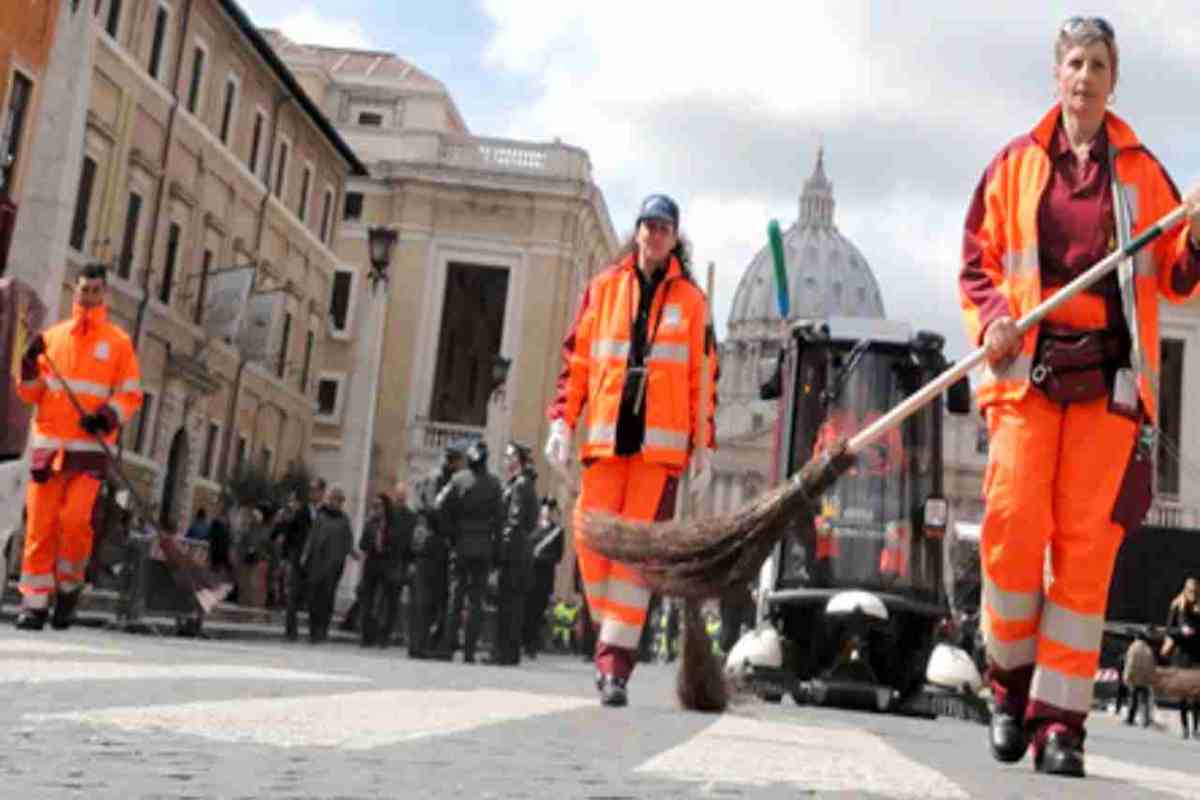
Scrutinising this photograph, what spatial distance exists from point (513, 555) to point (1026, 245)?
39.6 feet

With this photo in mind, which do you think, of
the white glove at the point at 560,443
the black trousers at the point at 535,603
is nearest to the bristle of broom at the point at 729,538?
the white glove at the point at 560,443

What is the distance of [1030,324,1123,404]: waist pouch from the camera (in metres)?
5.08

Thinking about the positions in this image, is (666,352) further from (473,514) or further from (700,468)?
(473,514)

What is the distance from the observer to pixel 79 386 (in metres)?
10.4

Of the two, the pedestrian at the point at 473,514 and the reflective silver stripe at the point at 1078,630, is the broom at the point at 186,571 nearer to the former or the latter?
the pedestrian at the point at 473,514

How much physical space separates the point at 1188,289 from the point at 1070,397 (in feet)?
1.87

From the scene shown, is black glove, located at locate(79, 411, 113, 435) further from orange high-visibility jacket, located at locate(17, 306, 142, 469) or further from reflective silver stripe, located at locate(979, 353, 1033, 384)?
reflective silver stripe, located at locate(979, 353, 1033, 384)

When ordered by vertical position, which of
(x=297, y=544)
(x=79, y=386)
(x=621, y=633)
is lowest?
(x=621, y=633)

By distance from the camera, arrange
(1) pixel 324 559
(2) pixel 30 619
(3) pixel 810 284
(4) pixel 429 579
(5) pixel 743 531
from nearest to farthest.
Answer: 1. (5) pixel 743 531
2. (2) pixel 30 619
3. (4) pixel 429 579
4. (1) pixel 324 559
5. (3) pixel 810 284

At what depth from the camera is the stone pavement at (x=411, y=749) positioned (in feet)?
9.79

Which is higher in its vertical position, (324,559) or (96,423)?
(96,423)

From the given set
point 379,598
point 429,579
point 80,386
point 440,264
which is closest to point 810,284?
point 440,264

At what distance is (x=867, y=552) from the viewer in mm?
14555

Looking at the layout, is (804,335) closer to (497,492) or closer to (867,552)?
(867,552)
